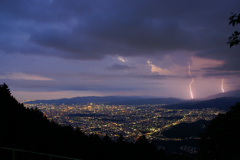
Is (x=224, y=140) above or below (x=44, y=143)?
above

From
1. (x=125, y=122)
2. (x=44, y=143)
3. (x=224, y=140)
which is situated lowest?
(x=125, y=122)

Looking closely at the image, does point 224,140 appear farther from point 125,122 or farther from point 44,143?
point 125,122

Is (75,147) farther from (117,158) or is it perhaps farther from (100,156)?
(117,158)

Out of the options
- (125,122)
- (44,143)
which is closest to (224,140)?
(44,143)

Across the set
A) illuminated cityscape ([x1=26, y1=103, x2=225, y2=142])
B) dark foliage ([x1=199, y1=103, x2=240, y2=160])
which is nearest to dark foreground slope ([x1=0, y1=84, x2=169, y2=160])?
dark foliage ([x1=199, y1=103, x2=240, y2=160])

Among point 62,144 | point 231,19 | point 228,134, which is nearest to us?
point 231,19

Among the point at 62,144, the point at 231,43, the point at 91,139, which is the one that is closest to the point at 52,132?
the point at 62,144

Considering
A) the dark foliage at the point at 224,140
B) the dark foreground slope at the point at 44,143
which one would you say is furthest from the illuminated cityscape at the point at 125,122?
the dark foliage at the point at 224,140

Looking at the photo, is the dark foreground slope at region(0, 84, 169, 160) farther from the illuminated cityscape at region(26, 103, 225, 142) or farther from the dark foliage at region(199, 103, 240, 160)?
the illuminated cityscape at region(26, 103, 225, 142)
